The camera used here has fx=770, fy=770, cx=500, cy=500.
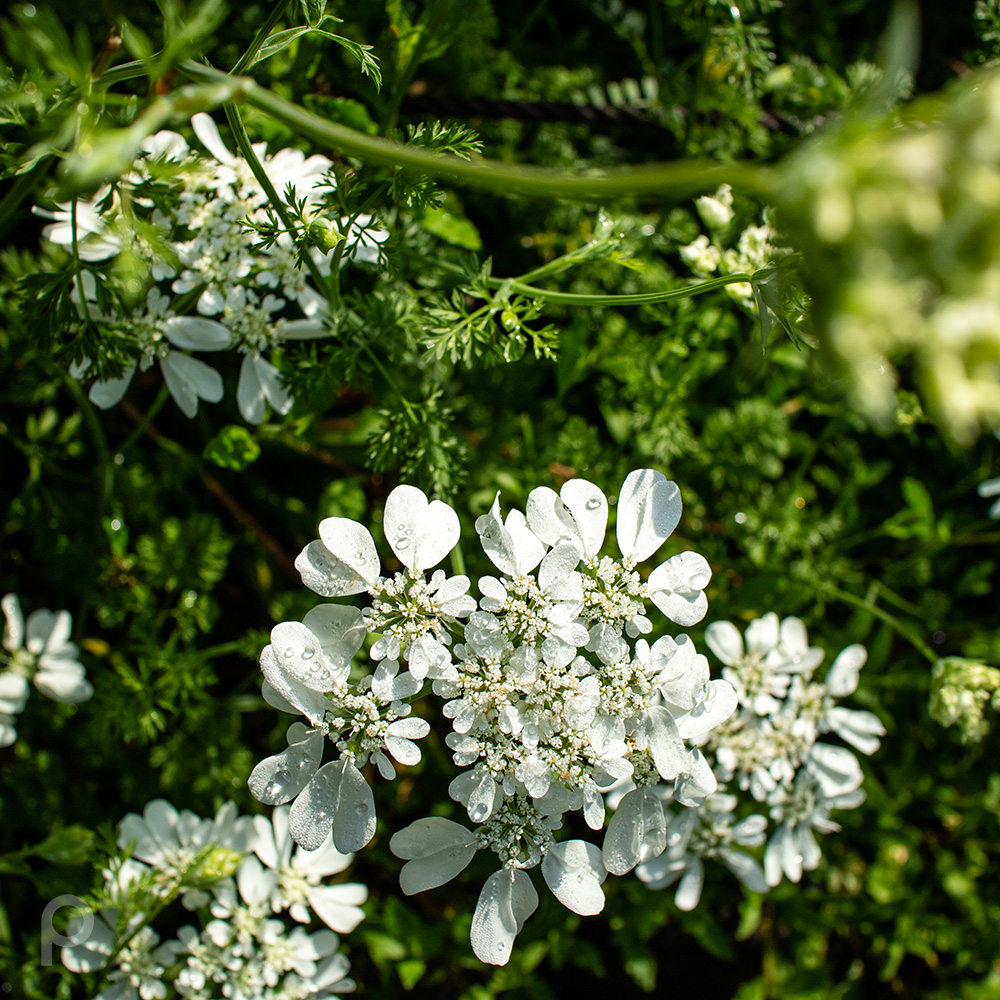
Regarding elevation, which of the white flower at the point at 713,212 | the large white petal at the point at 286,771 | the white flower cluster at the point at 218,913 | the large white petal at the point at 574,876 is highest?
the white flower at the point at 713,212

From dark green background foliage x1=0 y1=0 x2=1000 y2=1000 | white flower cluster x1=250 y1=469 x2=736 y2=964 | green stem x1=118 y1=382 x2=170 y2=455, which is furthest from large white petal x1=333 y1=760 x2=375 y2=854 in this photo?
green stem x1=118 y1=382 x2=170 y2=455

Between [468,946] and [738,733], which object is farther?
[468,946]

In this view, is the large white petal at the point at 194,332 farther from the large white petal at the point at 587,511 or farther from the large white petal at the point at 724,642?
the large white petal at the point at 724,642

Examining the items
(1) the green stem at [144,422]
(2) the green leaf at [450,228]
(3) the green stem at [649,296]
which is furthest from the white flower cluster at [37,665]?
(3) the green stem at [649,296]

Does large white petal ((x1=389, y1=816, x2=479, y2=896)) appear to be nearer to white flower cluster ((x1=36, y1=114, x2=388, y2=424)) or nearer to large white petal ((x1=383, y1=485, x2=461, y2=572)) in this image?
large white petal ((x1=383, y1=485, x2=461, y2=572))

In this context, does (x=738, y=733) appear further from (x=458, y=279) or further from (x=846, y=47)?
(x=846, y=47)

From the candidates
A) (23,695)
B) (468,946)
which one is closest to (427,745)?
(468,946)
